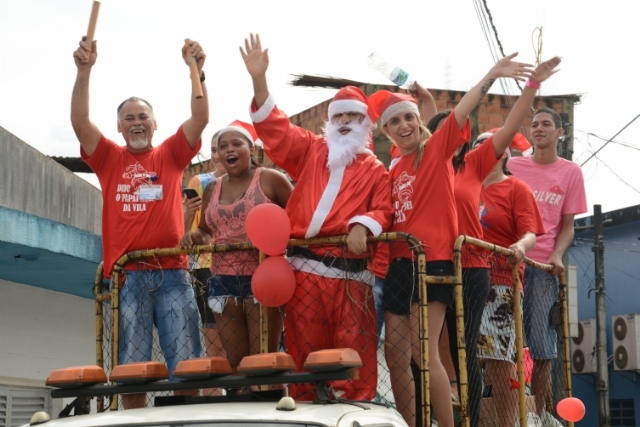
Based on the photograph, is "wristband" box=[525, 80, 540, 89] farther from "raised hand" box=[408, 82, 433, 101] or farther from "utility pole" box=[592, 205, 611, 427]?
"utility pole" box=[592, 205, 611, 427]

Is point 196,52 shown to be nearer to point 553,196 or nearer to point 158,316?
point 158,316

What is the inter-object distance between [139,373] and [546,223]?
14.4 ft

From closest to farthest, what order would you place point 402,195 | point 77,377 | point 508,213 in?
point 77,377 < point 402,195 < point 508,213

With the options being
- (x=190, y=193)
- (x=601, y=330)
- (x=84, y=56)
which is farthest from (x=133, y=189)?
(x=601, y=330)

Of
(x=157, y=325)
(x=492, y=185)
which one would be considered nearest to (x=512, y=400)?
(x=492, y=185)

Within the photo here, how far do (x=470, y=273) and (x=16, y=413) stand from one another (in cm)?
618

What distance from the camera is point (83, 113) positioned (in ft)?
21.7

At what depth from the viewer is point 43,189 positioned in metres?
9.16

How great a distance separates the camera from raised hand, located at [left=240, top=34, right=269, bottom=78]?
6215mm

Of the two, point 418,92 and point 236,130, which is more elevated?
point 418,92

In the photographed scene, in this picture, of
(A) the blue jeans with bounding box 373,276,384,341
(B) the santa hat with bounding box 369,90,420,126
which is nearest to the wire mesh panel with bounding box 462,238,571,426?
(A) the blue jeans with bounding box 373,276,384,341

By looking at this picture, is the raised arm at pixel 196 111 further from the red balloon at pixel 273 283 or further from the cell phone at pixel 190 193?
the red balloon at pixel 273 283

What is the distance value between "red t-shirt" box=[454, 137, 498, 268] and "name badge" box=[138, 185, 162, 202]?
77.2 inches

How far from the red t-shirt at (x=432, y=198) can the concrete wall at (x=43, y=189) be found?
394 centimetres
